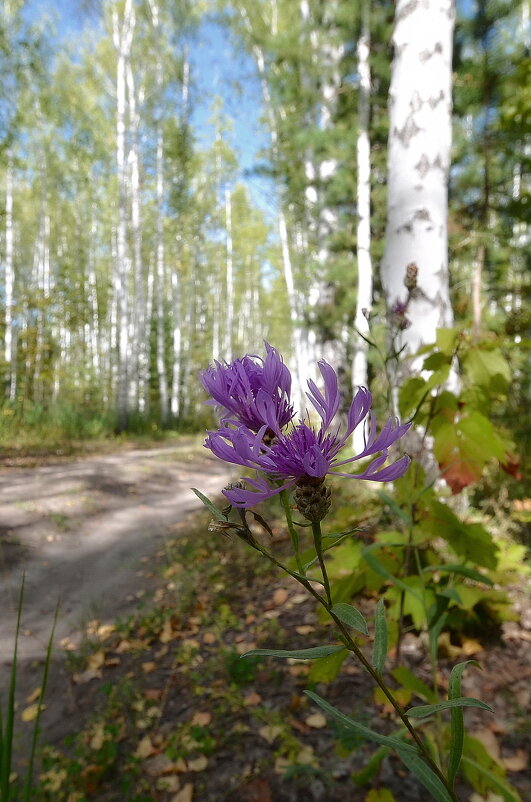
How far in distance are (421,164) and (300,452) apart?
309 cm

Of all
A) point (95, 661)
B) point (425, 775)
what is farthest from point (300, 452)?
point (95, 661)

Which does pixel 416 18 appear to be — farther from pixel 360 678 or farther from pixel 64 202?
pixel 64 202

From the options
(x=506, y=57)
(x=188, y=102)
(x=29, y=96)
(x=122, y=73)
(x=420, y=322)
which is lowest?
(x=420, y=322)

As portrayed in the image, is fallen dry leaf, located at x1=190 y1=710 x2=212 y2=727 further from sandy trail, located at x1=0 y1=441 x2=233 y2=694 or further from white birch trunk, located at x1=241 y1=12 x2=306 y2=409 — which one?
white birch trunk, located at x1=241 y1=12 x2=306 y2=409

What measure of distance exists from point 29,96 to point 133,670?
20939 millimetres

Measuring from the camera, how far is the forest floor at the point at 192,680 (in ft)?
5.80

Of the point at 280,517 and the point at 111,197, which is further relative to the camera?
the point at 111,197

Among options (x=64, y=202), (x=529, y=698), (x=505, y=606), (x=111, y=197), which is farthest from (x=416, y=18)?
(x=64, y=202)

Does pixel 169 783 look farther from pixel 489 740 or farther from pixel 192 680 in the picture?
pixel 489 740

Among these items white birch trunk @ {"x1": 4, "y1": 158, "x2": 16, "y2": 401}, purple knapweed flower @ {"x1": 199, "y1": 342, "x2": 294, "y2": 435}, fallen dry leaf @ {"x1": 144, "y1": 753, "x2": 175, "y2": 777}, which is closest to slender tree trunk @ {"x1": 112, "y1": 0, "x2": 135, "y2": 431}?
white birch trunk @ {"x1": 4, "y1": 158, "x2": 16, "y2": 401}

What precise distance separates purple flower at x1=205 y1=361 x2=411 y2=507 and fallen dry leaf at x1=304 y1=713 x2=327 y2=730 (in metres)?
1.98

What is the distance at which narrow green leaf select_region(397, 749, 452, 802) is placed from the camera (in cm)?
51

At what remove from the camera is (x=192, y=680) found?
2465mm

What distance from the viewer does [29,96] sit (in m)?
17.0
